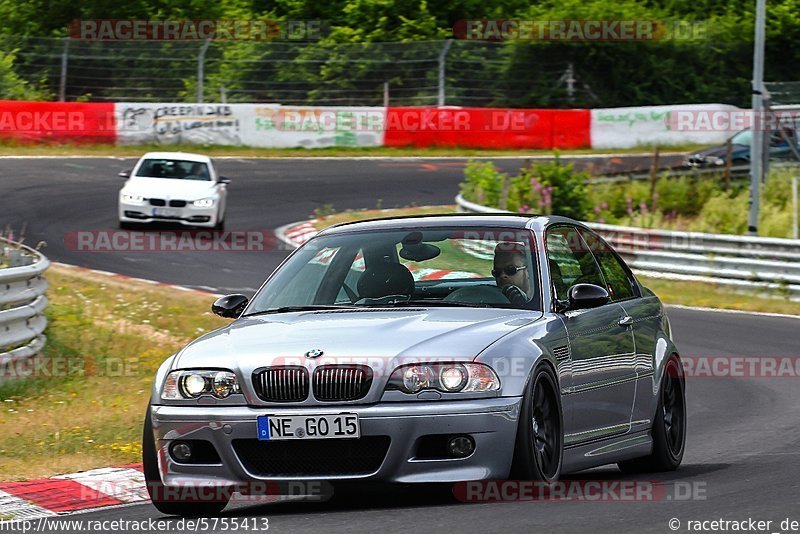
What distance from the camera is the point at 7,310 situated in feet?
42.0

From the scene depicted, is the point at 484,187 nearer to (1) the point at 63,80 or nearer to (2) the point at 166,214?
(2) the point at 166,214

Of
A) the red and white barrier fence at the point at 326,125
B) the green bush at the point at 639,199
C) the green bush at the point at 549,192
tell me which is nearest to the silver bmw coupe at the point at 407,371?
the green bush at the point at 639,199

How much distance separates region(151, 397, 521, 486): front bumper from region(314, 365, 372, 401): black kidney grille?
6cm

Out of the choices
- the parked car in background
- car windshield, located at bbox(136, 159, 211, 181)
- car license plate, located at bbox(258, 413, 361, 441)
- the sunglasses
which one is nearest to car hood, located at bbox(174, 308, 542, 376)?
car license plate, located at bbox(258, 413, 361, 441)

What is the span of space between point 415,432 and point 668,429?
2852 mm

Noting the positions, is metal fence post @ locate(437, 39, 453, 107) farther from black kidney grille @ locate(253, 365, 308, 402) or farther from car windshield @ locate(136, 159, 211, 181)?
black kidney grille @ locate(253, 365, 308, 402)

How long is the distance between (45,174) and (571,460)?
2649cm

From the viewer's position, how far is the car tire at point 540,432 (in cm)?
691

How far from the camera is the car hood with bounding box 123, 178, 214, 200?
26.2 m

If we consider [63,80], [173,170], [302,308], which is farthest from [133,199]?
[302,308]

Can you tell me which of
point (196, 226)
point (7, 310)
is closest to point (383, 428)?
point (7, 310)

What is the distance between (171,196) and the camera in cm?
2620

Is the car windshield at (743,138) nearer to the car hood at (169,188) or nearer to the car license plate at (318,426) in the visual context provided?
the car hood at (169,188)

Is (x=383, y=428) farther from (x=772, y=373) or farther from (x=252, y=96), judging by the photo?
(x=252, y=96)
